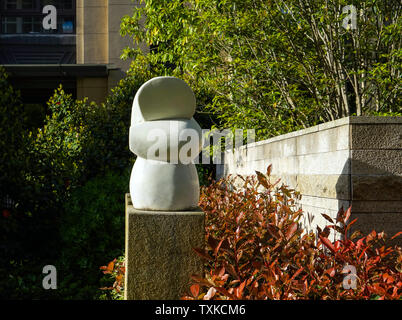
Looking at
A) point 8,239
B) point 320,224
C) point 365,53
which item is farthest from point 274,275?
point 8,239

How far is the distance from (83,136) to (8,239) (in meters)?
2.60

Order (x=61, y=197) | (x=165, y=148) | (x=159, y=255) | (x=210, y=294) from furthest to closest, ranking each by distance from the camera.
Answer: (x=61, y=197) < (x=165, y=148) < (x=159, y=255) < (x=210, y=294)

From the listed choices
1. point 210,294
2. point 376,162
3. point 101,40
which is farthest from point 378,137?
point 101,40

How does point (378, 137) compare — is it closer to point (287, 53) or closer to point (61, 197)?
point (287, 53)

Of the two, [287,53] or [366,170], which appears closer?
[366,170]

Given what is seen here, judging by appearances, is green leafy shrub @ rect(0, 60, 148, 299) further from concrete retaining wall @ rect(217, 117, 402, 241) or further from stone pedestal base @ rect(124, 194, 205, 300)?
concrete retaining wall @ rect(217, 117, 402, 241)

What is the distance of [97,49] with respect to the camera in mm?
12742

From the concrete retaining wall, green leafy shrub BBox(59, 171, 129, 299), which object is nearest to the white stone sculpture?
the concrete retaining wall

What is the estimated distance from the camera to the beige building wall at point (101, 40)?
12414 millimetres

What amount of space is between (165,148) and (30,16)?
1254cm

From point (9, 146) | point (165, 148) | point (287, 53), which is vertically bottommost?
point (165, 148)

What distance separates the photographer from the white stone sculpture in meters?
3.04

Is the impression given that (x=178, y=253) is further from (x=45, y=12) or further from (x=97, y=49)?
(x=45, y=12)

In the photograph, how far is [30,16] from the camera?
1355 cm
